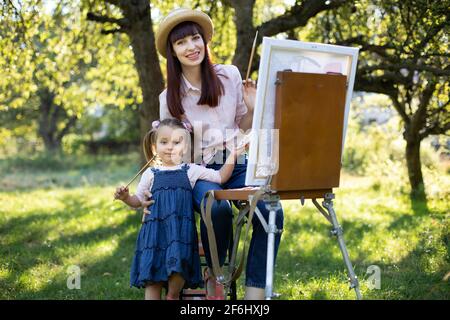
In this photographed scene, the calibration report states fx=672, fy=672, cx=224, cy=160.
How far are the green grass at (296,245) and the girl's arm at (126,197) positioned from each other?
1.21 meters

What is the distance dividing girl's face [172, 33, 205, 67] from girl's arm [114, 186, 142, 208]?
0.77m

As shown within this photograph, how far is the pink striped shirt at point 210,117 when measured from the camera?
11.4 feet

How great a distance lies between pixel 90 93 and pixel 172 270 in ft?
23.1

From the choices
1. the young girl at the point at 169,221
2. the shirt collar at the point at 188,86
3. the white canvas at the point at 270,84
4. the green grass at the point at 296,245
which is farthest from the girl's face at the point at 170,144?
the green grass at the point at 296,245

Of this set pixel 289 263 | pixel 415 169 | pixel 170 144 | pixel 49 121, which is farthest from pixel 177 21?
pixel 49 121

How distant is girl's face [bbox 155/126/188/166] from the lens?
3.27 meters

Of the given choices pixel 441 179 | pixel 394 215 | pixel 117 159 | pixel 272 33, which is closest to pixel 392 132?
pixel 441 179

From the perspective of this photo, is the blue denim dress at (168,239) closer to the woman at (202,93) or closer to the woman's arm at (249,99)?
the woman at (202,93)

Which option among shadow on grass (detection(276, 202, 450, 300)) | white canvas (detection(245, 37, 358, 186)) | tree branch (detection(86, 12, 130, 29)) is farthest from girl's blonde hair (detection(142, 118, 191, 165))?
tree branch (detection(86, 12, 130, 29))

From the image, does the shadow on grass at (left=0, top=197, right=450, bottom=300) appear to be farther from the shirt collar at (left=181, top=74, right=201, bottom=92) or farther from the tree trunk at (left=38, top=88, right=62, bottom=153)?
the tree trunk at (left=38, top=88, right=62, bottom=153)

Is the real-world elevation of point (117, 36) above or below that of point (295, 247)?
above
